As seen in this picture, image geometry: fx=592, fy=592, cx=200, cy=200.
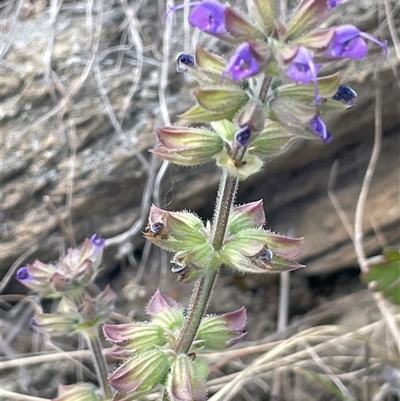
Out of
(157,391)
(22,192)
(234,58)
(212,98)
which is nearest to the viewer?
(234,58)

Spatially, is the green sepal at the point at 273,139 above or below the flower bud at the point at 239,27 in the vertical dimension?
below

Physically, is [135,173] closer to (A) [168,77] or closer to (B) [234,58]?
(A) [168,77]

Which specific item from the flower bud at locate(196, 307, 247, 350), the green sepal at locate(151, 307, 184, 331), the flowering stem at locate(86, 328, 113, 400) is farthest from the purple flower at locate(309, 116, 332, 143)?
the flowering stem at locate(86, 328, 113, 400)

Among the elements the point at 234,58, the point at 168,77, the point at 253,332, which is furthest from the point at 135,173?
the point at 234,58

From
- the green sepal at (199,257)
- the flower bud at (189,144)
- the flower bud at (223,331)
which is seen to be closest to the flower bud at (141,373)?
the flower bud at (223,331)

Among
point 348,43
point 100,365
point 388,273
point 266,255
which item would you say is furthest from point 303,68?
point 100,365

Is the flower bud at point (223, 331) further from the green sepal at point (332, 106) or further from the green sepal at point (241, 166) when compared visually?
the green sepal at point (332, 106)

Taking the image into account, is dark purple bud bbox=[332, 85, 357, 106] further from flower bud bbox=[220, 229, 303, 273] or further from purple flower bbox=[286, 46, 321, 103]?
flower bud bbox=[220, 229, 303, 273]
